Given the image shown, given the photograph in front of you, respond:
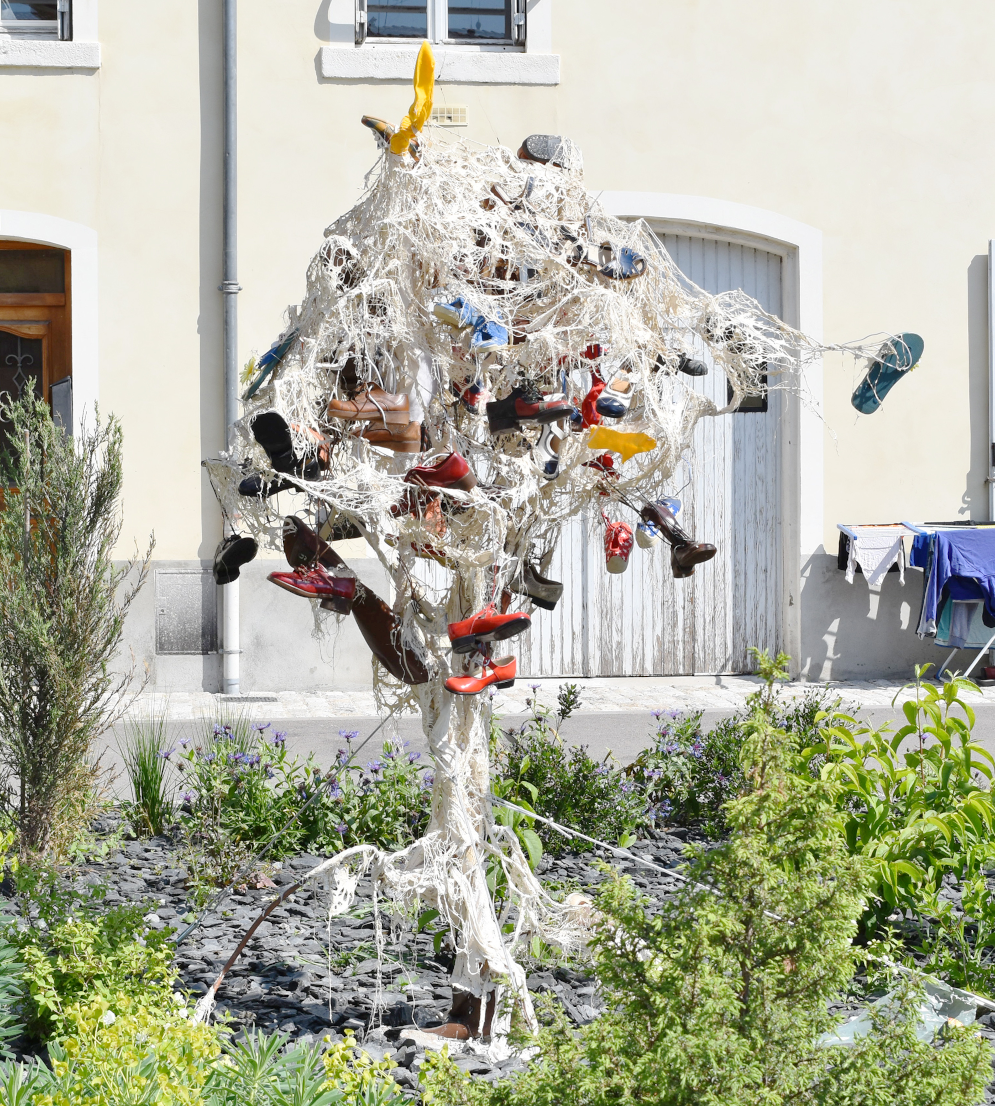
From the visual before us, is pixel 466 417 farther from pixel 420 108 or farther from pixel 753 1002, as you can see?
pixel 753 1002

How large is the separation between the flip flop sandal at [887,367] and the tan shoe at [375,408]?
3.83 feet

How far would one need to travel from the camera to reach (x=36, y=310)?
330 inches

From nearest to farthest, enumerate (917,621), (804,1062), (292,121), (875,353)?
(804,1062) < (875,353) < (292,121) < (917,621)

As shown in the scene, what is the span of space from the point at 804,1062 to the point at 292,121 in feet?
25.1

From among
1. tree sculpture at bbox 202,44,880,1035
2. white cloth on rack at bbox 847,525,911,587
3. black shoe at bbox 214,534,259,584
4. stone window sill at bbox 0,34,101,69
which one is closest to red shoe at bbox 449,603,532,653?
tree sculpture at bbox 202,44,880,1035

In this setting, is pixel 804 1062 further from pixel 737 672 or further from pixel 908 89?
pixel 908 89

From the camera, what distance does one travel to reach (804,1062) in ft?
5.49

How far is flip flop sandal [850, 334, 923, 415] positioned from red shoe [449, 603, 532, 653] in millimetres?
1087

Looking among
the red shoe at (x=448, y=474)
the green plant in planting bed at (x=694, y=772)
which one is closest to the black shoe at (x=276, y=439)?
the red shoe at (x=448, y=474)

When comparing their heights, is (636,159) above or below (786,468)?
above

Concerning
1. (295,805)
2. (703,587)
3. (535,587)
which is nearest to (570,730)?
(703,587)

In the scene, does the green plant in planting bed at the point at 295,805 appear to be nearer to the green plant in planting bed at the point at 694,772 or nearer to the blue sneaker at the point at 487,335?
the green plant in planting bed at the point at 694,772

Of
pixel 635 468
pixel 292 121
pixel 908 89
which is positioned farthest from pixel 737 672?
pixel 635 468

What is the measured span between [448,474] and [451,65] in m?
6.58
